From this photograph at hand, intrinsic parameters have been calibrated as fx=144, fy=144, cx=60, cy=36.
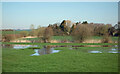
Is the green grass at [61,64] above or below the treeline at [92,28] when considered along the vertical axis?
below

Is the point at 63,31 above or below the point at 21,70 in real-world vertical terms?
above

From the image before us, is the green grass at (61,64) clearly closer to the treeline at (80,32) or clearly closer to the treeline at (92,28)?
the treeline at (80,32)

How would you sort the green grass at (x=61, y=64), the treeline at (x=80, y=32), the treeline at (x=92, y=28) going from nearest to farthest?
the green grass at (x=61, y=64)
the treeline at (x=80, y=32)
the treeline at (x=92, y=28)

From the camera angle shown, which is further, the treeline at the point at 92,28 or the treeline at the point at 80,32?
the treeline at the point at 92,28

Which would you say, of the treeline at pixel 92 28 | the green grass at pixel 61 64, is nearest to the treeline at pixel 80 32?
the treeline at pixel 92 28

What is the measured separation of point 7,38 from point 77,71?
19.9m

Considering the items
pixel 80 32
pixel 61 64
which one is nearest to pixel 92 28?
pixel 80 32

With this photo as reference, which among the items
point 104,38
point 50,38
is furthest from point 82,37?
point 50,38

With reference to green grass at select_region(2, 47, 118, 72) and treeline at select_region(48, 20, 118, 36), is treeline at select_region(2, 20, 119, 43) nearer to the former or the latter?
treeline at select_region(48, 20, 118, 36)

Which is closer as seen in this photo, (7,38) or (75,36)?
(75,36)

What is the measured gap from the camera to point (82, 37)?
2181 cm

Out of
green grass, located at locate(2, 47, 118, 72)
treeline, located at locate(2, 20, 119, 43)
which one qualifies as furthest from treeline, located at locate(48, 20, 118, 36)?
green grass, located at locate(2, 47, 118, 72)

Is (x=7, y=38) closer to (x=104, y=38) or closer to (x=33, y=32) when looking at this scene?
(x=33, y=32)

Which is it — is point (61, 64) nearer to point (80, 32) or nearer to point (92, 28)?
point (80, 32)
